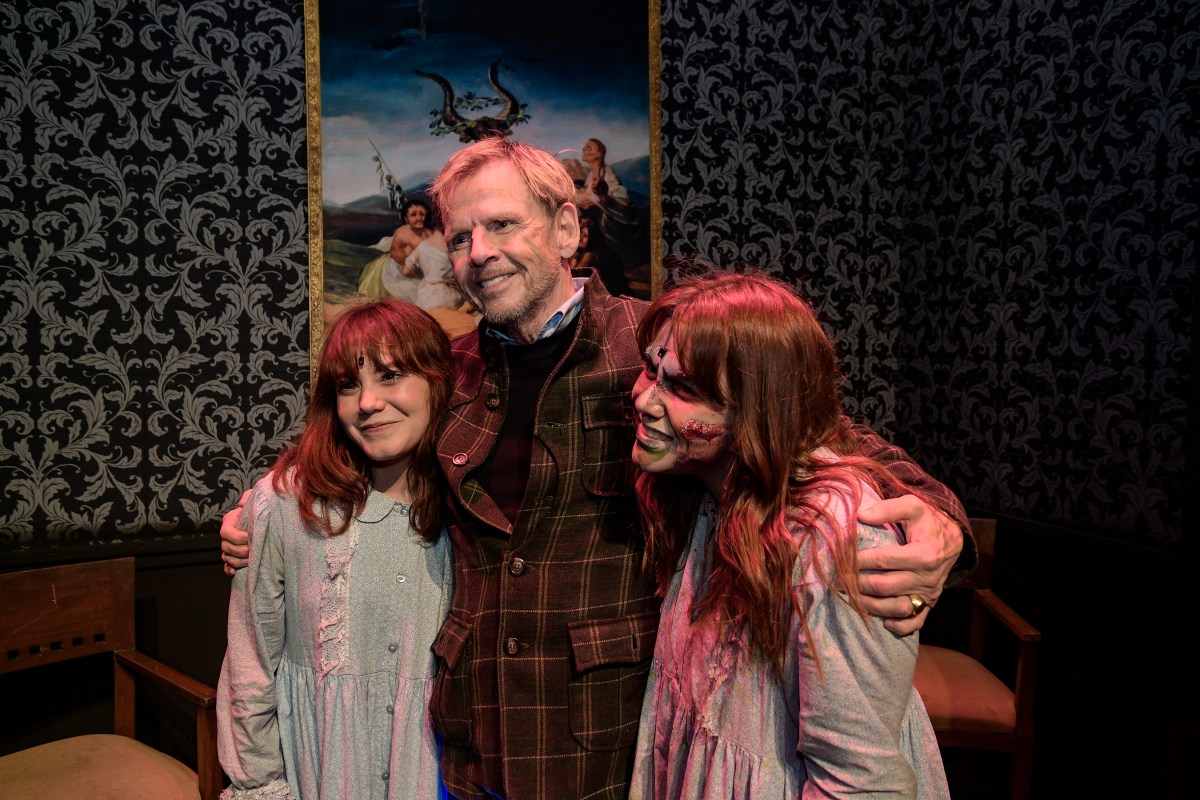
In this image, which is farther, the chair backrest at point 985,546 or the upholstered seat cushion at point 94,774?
the chair backrest at point 985,546

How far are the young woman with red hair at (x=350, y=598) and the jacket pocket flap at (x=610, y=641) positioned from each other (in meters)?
0.36

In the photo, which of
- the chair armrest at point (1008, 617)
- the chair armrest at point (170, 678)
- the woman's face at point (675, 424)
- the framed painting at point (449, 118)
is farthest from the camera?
the framed painting at point (449, 118)

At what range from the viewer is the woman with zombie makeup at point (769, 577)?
113 cm

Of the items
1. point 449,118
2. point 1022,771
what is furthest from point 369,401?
point 1022,771

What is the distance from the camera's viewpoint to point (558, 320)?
1.64 meters

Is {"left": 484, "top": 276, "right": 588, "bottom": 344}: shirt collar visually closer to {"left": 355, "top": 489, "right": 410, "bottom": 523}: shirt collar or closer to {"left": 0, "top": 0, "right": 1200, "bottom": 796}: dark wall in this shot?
{"left": 355, "top": 489, "right": 410, "bottom": 523}: shirt collar

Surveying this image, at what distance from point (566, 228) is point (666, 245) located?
1.89 m

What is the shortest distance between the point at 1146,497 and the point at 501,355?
7.27 ft

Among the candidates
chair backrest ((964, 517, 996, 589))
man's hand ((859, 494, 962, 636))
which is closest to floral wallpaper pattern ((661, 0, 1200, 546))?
chair backrest ((964, 517, 996, 589))

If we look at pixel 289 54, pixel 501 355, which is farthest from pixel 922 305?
pixel 289 54

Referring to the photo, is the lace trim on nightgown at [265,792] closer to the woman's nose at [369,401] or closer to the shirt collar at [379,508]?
the shirt collar at [379,508]

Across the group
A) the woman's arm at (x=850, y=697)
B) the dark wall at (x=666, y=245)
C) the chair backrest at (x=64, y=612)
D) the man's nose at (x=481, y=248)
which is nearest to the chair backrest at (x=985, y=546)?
the dark wall at (x=666, y=245)

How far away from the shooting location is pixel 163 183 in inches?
115

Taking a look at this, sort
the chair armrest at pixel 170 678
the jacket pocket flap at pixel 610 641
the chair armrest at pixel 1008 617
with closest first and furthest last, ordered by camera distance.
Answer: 1. the jacket pocket flap at pixel 610 641
2. the chair armrest at pixel 170 678
3. the chair armrest at pixel 1008 617
